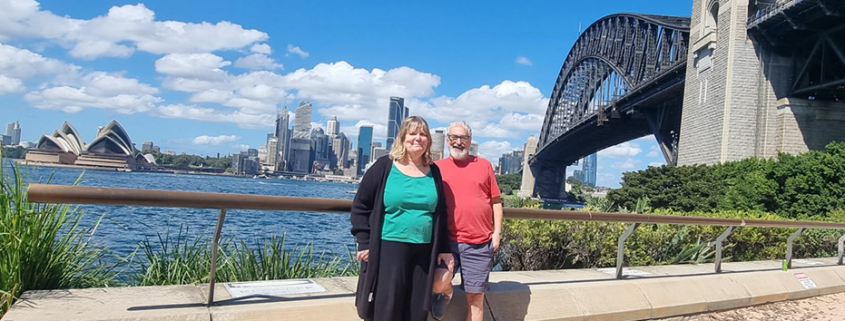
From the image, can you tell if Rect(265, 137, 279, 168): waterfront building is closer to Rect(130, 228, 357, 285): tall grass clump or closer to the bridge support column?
the bridge support column

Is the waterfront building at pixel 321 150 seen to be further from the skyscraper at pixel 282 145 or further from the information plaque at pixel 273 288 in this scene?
the information plaque at pixel 273 288

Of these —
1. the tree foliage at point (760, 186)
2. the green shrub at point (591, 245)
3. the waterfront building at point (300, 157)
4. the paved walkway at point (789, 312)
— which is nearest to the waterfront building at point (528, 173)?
the tree foliage at point (760, 186)

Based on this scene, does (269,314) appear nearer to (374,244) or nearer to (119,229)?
(374,244)

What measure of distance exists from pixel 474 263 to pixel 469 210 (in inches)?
12.4

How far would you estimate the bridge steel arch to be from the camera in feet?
130

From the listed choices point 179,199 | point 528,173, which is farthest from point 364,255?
point 528,173

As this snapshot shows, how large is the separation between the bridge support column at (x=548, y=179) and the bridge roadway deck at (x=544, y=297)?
71.5m

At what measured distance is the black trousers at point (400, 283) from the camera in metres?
2.76

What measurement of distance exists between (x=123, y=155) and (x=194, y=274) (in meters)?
98.5

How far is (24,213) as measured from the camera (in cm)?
304

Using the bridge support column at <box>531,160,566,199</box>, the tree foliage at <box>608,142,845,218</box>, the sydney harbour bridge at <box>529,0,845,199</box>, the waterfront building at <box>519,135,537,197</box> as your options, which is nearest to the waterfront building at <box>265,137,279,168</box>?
the waterfront building at <box>519,135,537,197</box>

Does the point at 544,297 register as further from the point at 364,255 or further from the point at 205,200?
the point at 205,200

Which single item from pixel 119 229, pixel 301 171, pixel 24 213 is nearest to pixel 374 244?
pixel 24 213

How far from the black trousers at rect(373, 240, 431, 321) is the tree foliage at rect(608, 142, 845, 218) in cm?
1652
